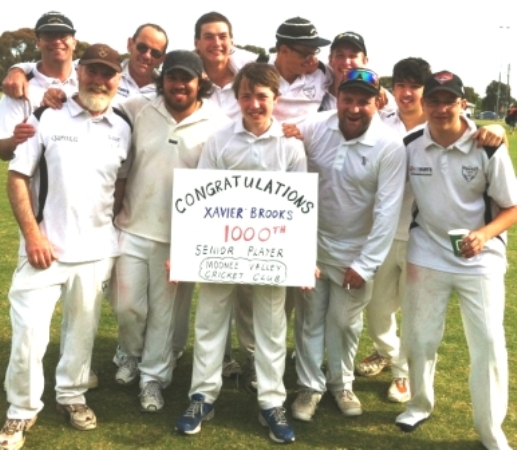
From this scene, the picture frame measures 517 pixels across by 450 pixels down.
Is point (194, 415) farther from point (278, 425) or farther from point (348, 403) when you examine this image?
point (348, 403)

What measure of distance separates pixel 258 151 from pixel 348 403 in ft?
6.99

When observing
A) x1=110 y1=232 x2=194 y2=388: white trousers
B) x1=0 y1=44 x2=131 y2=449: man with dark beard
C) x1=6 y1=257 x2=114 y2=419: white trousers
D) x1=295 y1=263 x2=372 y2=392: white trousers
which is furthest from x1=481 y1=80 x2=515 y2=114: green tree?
x1=6 y1=257 x2=114 y2=419: white trousers

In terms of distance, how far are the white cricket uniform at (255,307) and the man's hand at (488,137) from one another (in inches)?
47.4

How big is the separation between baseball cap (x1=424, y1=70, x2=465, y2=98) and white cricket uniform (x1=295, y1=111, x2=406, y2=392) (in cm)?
48

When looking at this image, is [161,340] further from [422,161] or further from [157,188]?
[422,161]

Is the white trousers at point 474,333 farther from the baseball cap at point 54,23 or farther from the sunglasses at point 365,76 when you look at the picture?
the baseball cap at point 54,23

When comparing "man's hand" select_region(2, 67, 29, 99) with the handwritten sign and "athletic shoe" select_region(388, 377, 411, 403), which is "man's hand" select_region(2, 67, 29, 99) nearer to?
the handwritten sign

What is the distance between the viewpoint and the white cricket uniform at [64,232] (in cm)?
472

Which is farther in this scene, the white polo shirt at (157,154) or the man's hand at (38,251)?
the white polo shirt at (157,154)

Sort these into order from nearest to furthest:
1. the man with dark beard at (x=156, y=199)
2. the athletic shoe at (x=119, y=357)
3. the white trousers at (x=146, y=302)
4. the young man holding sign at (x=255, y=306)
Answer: the young man holding sign at (x=255, y=306), the man with dark beard at (x=156, y=199), the white trousers at (x=146, y=302), the athletic shoe at (x=119, y=357)

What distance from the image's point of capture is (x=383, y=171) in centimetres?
497

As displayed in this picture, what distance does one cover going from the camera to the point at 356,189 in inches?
201

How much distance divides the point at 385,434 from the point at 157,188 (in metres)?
2.50

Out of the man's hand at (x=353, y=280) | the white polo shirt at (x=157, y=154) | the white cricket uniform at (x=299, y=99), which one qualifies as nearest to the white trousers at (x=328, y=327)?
the man's hand at (x=353, y=280)
